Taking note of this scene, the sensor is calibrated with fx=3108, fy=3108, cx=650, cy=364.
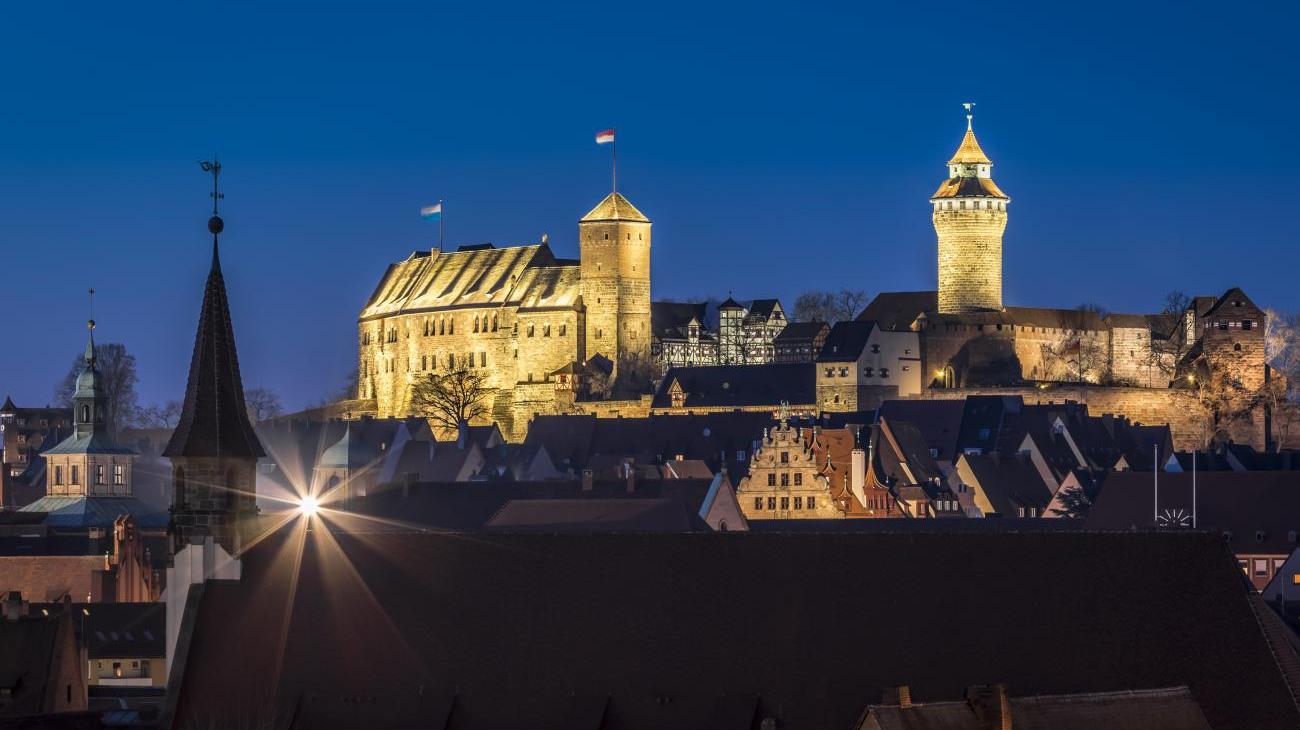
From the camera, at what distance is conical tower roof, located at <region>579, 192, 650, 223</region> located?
177 meters

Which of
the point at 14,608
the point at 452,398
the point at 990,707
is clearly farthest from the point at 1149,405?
the point at 990,707

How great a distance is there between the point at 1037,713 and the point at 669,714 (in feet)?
16.8

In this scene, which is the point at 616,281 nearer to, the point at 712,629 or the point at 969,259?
the point at 969,259

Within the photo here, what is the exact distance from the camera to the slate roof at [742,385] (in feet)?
504

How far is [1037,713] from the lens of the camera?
1414 inches

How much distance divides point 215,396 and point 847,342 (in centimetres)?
10963

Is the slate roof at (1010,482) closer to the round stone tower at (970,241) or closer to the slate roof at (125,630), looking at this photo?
the round stone tower at (970,241)

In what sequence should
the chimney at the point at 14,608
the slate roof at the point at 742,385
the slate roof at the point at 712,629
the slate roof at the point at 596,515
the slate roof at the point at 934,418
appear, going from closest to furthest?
1. the slate roof at the point at 712,629
2. the chimney at the point at 14,608
3. the slate roof at the point at 596,515
4. the slate roof at the point at 934,418
5. the slate roof at the point at 742,385

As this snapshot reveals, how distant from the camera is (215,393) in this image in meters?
45.2

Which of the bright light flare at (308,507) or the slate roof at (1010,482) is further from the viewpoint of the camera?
the slate roof at (1010,482)

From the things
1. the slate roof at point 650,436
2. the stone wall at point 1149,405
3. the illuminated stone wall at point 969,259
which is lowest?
the slate roof at point 650,436

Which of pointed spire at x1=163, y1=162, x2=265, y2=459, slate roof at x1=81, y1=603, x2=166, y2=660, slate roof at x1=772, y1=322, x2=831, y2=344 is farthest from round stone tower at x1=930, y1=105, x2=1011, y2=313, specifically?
pointed spire at x1=163, y1=162, x2=265, y2=459

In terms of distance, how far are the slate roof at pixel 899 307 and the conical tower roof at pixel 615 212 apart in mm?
14041

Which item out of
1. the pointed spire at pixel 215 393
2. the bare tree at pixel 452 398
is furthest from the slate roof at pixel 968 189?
the pointed spire at pixel 215 393
